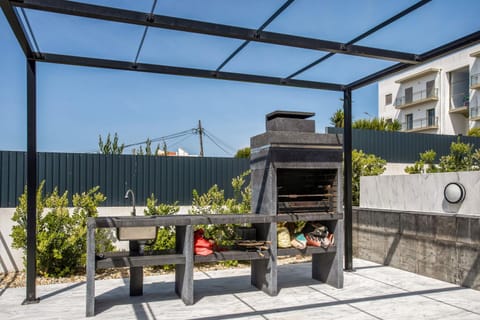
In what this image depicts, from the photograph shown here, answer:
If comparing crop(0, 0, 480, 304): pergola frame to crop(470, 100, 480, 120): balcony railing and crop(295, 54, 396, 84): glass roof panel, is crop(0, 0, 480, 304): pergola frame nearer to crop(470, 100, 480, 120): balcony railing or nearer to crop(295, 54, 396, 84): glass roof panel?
crop(295, 54, 396, 84): glass roof panel

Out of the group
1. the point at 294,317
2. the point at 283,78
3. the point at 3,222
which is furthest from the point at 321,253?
the point at 3,222

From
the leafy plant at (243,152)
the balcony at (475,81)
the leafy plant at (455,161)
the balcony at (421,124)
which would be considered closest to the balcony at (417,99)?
the balcony at (421,124)

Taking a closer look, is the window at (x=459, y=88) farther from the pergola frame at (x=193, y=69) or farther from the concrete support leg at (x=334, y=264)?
the concrete support leg at (x=334, y=264)

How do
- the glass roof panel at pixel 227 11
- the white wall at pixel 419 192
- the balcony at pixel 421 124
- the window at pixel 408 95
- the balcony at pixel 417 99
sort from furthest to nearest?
the window at pixel 408 95
the balcony at pixel 421 124
the balcony at pixel 417 99
the white wall at pixel 419 192
the glass roof panel at pixel 227 11

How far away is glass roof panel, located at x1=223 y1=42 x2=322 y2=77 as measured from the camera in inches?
179

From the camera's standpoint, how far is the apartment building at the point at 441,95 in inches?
877

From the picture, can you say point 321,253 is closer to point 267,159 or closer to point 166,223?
point 267,159

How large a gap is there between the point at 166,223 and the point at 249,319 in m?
1.27

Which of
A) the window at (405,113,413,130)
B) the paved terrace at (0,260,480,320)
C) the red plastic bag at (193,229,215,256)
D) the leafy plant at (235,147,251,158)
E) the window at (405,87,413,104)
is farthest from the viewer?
the window at (405,113,413,130)

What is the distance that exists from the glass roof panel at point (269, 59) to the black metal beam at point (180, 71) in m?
0.08

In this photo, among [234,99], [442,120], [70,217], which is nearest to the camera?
[70,217]

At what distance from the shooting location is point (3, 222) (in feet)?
19.7

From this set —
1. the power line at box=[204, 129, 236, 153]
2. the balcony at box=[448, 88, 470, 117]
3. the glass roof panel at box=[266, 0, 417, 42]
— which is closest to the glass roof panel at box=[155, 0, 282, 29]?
the glass roof panel at box=[266, 0, 417, 42]

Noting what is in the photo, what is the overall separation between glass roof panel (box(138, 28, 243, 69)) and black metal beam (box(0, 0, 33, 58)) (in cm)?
113
